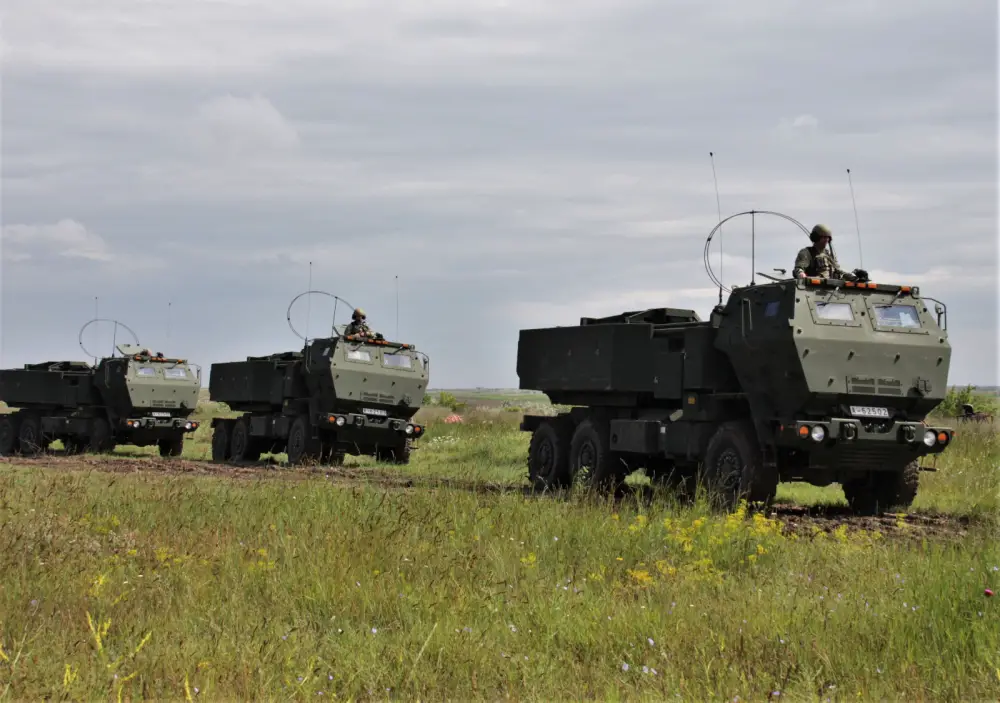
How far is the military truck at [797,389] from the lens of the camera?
1473 cm

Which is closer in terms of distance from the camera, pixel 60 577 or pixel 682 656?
pixel 682 656

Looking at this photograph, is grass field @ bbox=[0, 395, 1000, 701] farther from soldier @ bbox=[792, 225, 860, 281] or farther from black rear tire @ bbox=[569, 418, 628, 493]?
black rear tire @ bbox=[569, 418, 628, 493]

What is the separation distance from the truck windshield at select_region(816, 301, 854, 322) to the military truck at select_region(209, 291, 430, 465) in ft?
40.9

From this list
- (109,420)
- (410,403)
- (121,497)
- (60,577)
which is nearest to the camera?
(60,577)

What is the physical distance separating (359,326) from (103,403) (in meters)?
10.9

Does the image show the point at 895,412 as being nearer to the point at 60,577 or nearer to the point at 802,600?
the point at 802,600

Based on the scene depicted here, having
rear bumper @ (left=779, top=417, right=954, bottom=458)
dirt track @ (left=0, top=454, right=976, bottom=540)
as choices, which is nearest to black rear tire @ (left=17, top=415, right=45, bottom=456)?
dirt track @ (left=0, top=454, right=976, bottom=540)

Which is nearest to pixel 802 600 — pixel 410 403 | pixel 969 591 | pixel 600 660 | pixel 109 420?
pixel 969 591

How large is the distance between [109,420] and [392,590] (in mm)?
26981

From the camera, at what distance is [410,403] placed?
26406 millimetres

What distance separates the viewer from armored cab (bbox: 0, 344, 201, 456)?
3200 cm

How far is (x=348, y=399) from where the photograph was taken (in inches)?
1006

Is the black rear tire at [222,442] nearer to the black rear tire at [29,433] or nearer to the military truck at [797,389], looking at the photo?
the black rear tire at [29,433]

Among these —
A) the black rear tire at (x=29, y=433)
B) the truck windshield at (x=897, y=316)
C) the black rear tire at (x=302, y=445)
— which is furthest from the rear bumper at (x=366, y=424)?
the black rear tire at (x=29, y=433)
